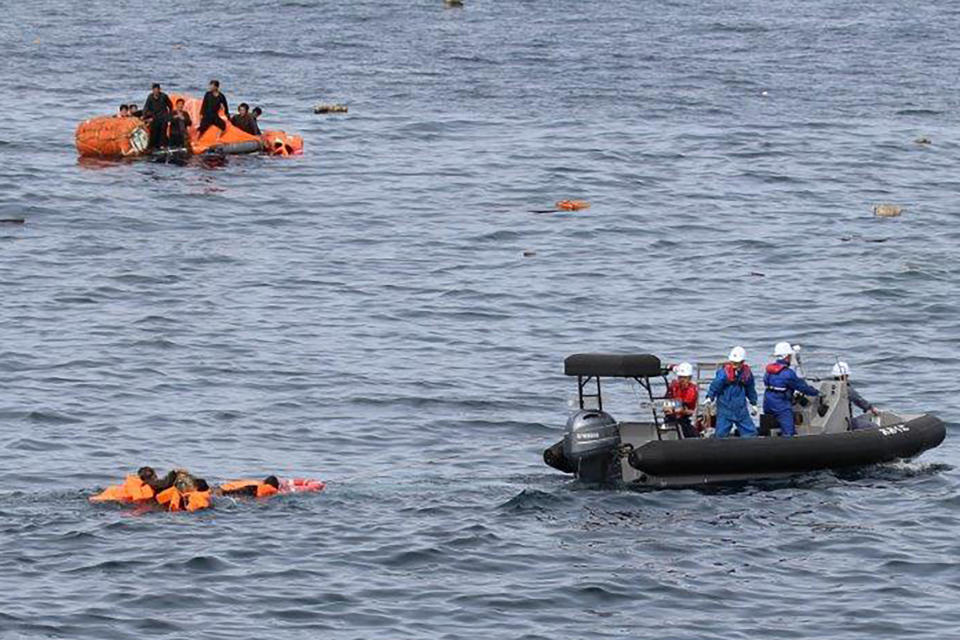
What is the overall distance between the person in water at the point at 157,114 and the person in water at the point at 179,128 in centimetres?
17

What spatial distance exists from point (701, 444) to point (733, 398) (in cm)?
99

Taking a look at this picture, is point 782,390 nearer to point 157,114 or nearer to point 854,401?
point 854,401

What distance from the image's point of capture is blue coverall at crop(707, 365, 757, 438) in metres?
27.9

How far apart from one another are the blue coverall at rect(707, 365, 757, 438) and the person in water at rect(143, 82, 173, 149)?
23984 millimetres

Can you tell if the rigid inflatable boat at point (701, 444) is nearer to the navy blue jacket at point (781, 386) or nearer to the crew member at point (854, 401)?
the crew member at point (854, 401)

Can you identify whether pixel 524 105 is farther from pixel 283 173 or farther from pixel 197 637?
pixel 197 637

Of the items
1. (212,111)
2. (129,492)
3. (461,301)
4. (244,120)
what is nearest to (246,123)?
(244,120)

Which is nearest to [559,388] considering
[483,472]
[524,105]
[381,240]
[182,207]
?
[483,472]

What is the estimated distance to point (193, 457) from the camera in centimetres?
2984

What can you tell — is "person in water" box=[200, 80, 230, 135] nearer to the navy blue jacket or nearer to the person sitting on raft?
the person sitting on raft

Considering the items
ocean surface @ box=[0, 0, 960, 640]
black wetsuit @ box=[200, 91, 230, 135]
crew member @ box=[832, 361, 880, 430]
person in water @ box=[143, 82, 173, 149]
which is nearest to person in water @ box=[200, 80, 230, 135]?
black wetsuit @ box=[200, 91, 230, 135]

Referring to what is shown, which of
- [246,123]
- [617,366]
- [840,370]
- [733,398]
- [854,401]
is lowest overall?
[854,401]

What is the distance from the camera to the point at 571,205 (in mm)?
48812

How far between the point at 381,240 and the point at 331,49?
21655 millimetres
